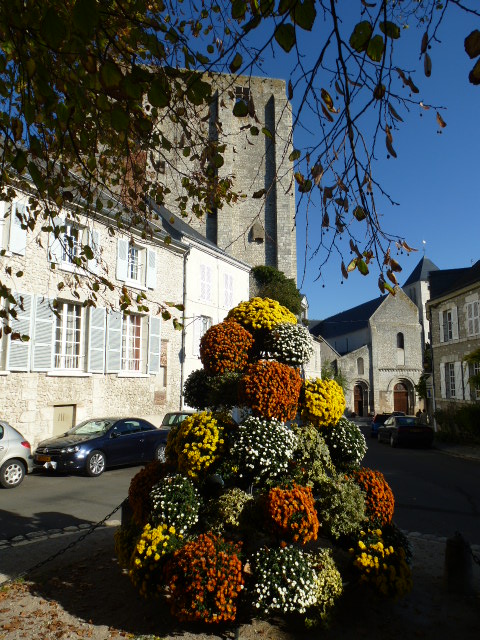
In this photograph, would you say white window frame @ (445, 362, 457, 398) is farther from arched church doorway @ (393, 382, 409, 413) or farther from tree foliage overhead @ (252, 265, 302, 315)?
arched church doorway @ (393, 382, 409, 413)

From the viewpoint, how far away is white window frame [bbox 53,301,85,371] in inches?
621

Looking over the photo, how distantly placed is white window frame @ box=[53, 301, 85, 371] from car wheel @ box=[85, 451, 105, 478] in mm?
4527

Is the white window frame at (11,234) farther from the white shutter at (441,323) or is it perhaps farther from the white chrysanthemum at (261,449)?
the white shutter at (441,323)

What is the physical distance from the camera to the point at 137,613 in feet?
14.4

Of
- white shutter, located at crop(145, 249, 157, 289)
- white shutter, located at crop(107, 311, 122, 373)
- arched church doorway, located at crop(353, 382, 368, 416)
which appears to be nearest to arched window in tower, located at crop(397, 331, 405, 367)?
arched church doorway, located at crop(353, 382, 368, 416)

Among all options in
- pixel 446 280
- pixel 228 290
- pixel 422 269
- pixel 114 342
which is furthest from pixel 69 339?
pixel 422 269

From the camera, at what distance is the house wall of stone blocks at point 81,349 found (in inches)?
555

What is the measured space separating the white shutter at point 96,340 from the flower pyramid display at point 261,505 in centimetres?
1150

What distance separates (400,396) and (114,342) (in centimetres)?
3517

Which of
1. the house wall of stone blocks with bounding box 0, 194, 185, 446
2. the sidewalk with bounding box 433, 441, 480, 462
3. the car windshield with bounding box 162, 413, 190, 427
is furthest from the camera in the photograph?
the sidewalk with bounding box 433, 441, 480, 462

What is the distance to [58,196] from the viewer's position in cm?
491

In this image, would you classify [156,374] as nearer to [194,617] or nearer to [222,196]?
[222,196]

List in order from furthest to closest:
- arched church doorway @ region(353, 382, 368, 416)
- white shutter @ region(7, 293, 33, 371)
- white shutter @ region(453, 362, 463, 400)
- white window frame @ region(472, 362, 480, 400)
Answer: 1. arched church doorway @ region(353, 382, 368, 416)
2. white shutter @ region(453, 362, 463, 400)
3. white window frame @ region(472, 362, 480, 400)
4. white shutter @ region(7, 293, 33, 371)

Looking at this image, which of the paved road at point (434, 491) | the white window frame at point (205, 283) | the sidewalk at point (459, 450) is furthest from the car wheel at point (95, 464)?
the sidewalk at point (459, 450)
